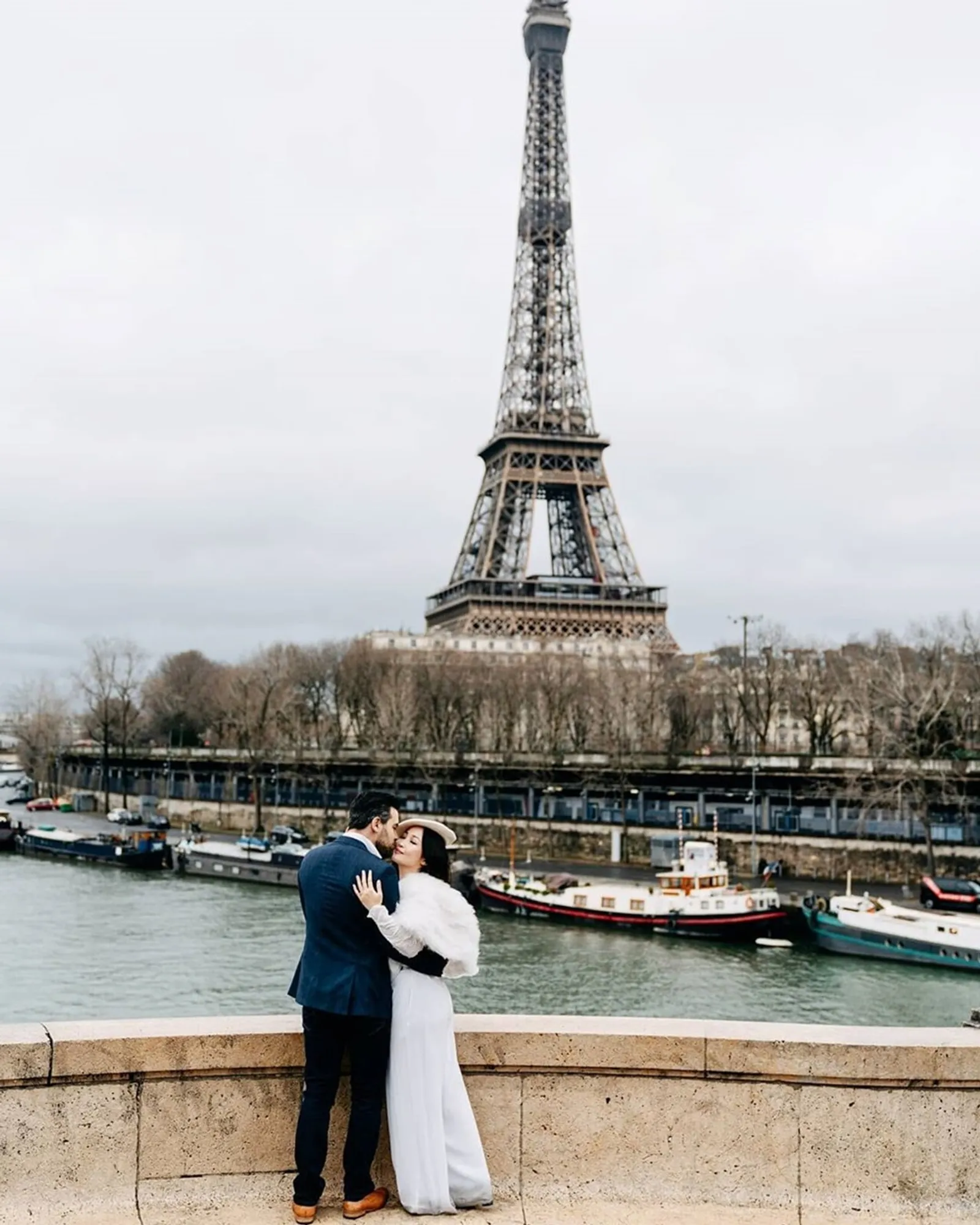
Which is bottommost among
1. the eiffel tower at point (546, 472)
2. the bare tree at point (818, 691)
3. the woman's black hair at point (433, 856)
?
the woman's black hair at point (433, 856)

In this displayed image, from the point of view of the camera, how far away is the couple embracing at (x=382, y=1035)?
609cm

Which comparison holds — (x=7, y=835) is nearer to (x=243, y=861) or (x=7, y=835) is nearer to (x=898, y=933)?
(x=243, y=861)

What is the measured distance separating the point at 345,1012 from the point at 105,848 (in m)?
62.9

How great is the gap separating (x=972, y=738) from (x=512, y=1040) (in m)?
66.2

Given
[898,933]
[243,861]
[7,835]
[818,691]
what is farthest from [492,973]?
[818,691]

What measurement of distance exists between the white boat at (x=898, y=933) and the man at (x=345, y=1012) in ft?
119

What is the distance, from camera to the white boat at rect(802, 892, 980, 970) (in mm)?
39500

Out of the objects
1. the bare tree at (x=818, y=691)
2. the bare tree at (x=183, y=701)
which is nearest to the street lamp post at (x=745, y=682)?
the bare tree at (x=818, y=691)

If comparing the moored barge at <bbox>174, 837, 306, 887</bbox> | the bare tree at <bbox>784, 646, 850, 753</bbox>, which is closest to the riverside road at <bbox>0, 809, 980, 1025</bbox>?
the moored barge at <bbox>174, 837, 306, 887</bbox>

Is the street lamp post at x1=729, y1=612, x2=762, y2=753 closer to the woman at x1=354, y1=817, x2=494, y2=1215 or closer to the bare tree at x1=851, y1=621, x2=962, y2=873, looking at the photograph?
the bare tree at x1=851, y1=621, x2=962, y2=873

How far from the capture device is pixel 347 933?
6.23 meters

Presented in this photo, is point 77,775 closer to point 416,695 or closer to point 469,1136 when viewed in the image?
point 416,695

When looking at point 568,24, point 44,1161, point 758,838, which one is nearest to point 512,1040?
point 44,1161

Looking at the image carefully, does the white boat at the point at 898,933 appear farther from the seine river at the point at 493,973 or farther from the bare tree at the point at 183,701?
the bare tree at the point at 183,701
